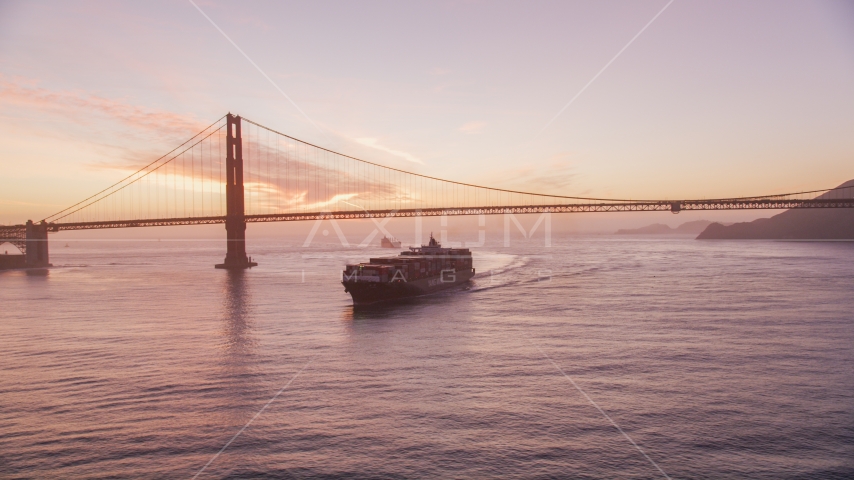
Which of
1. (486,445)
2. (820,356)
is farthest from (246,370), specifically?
(820,356)

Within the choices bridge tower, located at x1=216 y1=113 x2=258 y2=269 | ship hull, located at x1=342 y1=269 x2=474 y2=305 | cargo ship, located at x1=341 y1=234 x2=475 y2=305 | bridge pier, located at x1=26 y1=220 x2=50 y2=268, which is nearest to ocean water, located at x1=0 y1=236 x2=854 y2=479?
ship hull, located at x1=342 y1=269 x2=474 y2=305

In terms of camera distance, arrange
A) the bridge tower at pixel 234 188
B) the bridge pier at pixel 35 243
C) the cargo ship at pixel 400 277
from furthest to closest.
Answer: the bridge pier at pixel 35 243
the bridge tower at pixel 234 188
the cargo ship at pixel 400 277

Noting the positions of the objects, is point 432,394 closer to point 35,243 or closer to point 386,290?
point 386,290

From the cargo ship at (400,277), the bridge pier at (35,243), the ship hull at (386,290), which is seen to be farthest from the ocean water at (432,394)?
the bridge pier at (35,243)

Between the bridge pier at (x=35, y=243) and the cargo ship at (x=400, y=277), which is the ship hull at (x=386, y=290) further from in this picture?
the bridge pier at (x=35, y=243)

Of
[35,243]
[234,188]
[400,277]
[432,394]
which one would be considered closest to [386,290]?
[400,277]

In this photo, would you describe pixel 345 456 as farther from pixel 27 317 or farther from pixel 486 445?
pixel 27 317
